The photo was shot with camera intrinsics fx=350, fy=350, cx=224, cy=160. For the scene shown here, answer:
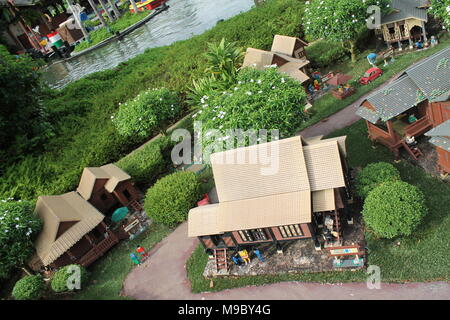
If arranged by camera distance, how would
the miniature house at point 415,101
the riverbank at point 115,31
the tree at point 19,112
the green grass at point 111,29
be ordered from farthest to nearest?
the green grass at point 111,29
the riverbank at point 115,31
the tree at point 19,112
the miniature house at point 415,101

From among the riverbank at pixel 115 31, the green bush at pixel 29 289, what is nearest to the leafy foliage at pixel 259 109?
the green bush at pixel 29 289

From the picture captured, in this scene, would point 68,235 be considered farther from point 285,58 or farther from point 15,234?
point 285,58

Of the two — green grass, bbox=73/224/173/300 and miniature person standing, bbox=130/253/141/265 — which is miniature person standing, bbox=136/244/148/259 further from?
green grass, bbox=73/224/173/300

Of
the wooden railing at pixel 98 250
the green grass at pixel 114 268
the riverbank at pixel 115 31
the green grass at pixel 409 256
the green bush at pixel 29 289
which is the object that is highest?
the riverbank at pixel 115 31

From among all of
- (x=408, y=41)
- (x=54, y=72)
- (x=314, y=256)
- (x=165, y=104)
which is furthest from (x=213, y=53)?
(x=54, y=72)

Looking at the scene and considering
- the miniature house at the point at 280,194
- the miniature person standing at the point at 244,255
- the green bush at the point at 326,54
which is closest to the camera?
the miniature house at the point at 280,194

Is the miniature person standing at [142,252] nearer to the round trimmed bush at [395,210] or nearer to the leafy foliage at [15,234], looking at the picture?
the leafy foliage at [15,234]

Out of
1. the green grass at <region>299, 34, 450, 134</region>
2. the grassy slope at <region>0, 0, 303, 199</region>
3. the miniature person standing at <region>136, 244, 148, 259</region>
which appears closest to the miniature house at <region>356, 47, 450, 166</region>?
the green grass at <region>299, 34, 450, 134</region>

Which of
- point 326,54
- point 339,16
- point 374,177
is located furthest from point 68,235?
point 326,54
